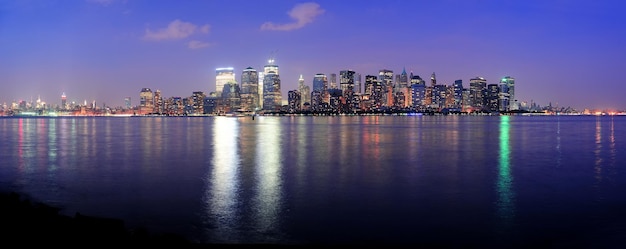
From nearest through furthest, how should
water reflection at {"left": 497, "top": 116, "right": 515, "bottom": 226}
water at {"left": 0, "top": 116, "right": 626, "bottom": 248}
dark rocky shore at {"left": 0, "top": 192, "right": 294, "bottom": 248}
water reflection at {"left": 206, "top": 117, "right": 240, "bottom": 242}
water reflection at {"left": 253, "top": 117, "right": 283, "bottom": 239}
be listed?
dark rocky shore at {"left": 0, "top": 192, "right": 294, "bottom": 248} → water at {"left": 0, "top": 116, "right": 626, "bottom": 248} → water reflection at {"left": 206, "top": 117, "right": 240, "bottom": 242} → water reflection at {"left": 253, "top": 117, "right": 283, "bottom": 239} → water reflection at {"left": 497, "top": 116, "right": 515, "bottom": 226}

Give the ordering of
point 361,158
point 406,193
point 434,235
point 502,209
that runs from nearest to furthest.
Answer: point 434,235 < point 502,209 < point 406,193 < point 361,158

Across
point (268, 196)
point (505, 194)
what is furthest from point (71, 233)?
point (505, 194)

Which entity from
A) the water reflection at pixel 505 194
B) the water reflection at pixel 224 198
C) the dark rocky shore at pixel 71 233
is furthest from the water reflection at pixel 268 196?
the water reflection at pixel 505 194

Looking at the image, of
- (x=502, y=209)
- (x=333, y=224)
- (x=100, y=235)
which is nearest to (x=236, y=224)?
(x=333, y=224)

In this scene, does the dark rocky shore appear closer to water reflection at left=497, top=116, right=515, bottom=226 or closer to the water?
the water

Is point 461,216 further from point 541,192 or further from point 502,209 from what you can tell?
point 541,192

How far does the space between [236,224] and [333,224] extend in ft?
9.12

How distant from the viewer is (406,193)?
1984 cm

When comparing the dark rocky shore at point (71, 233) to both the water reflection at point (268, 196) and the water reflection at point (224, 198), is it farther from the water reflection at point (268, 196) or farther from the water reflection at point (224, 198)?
the water reflection at point (268, 196)

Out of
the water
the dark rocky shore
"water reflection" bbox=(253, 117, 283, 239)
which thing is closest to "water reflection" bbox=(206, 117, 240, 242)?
the water

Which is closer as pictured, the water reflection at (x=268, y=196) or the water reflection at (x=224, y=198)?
the water reflection at (x=224, y=198)

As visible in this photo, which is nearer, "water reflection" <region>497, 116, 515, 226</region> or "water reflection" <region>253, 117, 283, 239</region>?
"water reflection" <region>253, 117, 283, 239</region>

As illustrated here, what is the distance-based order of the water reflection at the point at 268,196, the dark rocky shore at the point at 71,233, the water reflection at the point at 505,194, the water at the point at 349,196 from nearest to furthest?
1. the dark rocky shore at the point at 71,233
2. the water at the point at 349,196
3. the water reflection at the point at 268,196
4. the water reflection at the point at 505,194

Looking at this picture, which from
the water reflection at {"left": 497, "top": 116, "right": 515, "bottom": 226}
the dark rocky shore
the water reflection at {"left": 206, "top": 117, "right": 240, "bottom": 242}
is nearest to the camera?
the dark rocky shore
